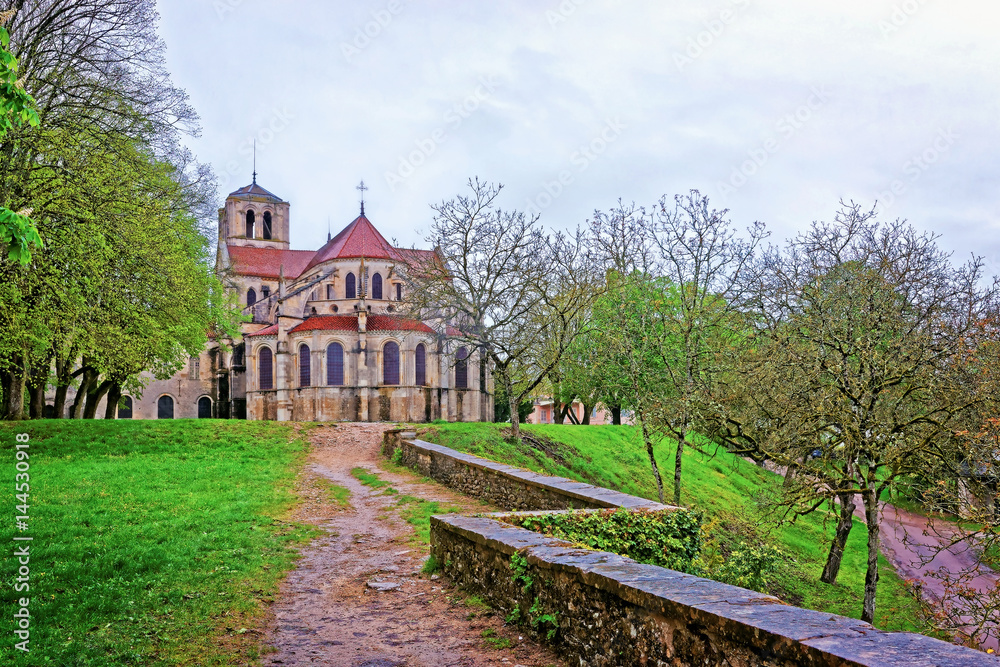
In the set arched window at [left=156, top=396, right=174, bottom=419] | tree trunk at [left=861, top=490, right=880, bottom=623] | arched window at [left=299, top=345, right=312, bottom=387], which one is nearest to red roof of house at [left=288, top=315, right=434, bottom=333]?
arched window at [left=299, top=345, right=312, bottom=387]

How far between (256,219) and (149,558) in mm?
61674

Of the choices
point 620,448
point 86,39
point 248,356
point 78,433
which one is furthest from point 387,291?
point 86,39

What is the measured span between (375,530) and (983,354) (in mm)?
11306

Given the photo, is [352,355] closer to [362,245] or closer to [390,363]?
[390,363]

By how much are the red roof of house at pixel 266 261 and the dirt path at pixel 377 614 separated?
50.1m

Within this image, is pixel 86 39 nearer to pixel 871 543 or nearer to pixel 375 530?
pixel 375 530

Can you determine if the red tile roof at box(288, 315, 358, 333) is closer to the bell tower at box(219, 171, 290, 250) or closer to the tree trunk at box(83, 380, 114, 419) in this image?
the tree trunk at box(83, 380, 114, 419)

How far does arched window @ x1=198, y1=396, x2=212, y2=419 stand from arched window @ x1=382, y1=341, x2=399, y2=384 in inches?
837

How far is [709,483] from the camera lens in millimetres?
32156

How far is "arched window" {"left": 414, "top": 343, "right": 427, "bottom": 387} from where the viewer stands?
4450cm

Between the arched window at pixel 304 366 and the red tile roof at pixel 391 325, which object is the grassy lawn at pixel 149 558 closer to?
the red tile roof at pixel 391 325

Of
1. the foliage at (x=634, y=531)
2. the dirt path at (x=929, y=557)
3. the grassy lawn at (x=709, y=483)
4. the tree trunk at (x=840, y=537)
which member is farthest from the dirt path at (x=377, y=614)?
the dirt path at (x=929, y=557)

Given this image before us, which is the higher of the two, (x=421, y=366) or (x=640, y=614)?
(x=421, y=366)

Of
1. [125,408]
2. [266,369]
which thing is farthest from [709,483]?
[125,408]
